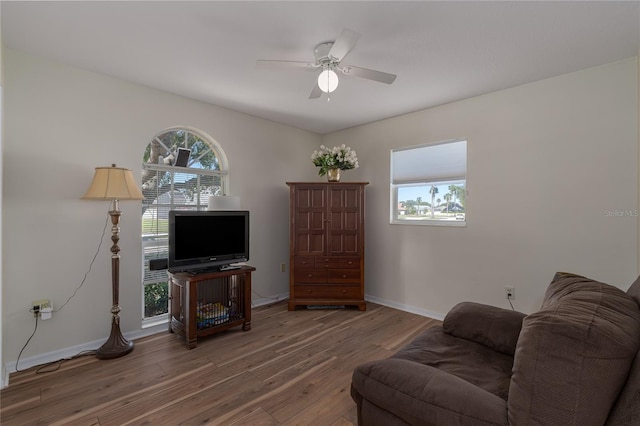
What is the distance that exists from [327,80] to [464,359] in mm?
1979

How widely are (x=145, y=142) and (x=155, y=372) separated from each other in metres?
2.15

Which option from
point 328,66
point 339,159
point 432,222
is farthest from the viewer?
point 339,159

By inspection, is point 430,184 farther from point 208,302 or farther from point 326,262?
point 208,302

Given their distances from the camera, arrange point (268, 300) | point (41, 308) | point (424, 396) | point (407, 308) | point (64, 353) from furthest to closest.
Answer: point (268, 300), point (407, 308), point (64, 353), point (41, 308), point (424, 396)

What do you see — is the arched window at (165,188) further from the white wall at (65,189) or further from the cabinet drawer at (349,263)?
the cabinet drawer at (349,263)

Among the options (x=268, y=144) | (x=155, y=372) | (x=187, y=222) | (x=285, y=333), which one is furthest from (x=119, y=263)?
(x=268, y=144)

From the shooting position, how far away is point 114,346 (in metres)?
2.59

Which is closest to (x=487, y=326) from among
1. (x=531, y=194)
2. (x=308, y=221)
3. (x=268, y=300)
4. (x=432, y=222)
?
(x=531, y=194)

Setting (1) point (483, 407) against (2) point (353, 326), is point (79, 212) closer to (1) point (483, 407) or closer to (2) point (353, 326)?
(2) point (353, 326)

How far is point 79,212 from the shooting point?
2.61m

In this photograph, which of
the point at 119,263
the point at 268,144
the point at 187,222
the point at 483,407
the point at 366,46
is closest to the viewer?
the point at 483,407

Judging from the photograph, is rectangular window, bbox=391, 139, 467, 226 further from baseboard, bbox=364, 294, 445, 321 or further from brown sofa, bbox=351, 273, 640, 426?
brown sofa, bbox=351, 273, 640, 426

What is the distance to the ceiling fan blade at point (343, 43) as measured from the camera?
5.57ft

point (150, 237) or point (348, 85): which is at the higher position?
point (348, 85)
